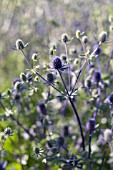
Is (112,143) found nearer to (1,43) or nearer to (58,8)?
(1,43)

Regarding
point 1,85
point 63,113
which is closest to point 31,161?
point 63,113

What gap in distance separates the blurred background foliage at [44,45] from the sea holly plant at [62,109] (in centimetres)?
1

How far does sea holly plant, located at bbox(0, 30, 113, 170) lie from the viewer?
1.33 m

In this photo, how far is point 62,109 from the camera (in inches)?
88.6

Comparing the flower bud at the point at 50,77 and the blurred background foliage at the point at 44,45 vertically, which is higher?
the blurred background foliage at the point at 44,45

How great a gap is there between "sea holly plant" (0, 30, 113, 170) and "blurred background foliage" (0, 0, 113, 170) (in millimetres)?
14

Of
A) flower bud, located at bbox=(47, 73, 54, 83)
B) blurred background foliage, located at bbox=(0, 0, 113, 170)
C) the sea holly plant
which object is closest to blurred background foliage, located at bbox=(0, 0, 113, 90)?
blurred background foliage, located at bbox=(0, 0, 113, 170)

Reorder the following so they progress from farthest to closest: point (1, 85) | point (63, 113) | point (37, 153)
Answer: point (1, 85) → point (63, 113) → point (37, 153)

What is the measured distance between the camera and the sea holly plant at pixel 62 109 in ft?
4.36

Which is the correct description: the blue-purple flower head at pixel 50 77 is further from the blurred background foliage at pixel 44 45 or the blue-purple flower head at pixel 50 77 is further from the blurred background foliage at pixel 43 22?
the blurred background foliage at pixel 43 22

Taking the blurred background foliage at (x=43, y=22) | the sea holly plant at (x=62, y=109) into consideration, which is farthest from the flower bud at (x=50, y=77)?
the blurred background foliage at (x=43, y=22)

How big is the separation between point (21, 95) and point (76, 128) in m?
0.51

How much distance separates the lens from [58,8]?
12.4ft

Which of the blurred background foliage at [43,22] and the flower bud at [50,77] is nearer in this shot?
the flower bud at [50,77]
